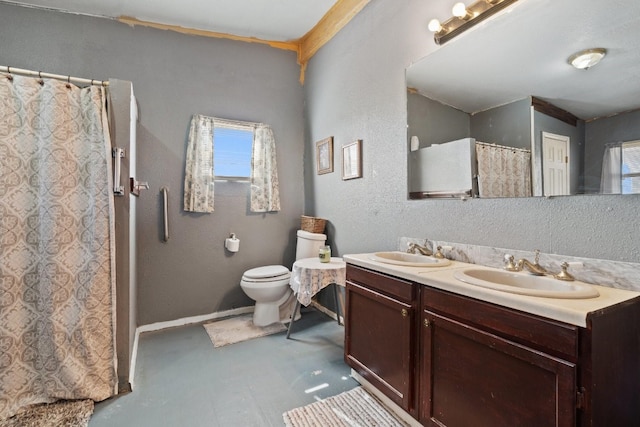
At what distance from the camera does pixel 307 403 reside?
1.70 m

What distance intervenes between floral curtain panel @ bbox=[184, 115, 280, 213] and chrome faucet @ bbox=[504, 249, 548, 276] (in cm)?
224

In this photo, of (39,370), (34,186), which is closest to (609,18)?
(34,186)

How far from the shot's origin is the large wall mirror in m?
1.15

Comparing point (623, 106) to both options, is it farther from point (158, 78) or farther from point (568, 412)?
point (158, 78)

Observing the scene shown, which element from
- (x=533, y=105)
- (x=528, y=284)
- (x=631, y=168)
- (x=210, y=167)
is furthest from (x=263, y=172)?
(x=631, y=168)

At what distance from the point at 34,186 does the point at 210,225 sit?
4.70 feet

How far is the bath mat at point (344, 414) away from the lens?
1.53m

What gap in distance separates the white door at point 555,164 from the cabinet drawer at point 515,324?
0.64 meters

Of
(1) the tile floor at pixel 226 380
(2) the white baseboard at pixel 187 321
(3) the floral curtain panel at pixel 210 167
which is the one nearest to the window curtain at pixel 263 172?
(3) the floral curtain panel at pixel 210 167

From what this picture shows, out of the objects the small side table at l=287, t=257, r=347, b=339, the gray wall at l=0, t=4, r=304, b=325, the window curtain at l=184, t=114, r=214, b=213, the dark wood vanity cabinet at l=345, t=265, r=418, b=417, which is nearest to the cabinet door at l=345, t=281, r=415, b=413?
the dark wood vanity cabinet at l=345, t=265, r=418, b=417

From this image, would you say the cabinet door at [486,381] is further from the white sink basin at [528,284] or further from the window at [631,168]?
the window at [631,168]

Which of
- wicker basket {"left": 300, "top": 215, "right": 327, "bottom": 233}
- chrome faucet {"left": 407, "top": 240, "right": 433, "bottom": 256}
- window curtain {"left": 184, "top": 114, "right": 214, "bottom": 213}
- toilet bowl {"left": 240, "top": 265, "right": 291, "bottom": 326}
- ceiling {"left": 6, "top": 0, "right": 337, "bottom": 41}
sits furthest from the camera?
wicker basket {"left": 300, "top": 215, "right": 327, "bottom": 233}

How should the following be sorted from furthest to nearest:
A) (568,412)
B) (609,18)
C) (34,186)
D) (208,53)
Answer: (208,53), (34,186), (609,18), (568,412)

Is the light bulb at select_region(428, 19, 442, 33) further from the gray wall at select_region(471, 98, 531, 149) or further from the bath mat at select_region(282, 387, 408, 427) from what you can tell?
the bath mat at select_region(282, 387, 408, 427)
